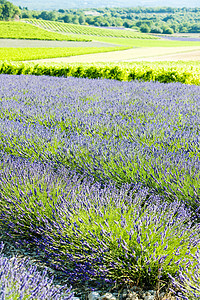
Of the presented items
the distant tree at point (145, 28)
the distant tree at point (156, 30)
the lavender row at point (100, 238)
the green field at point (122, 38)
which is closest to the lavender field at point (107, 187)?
the lavender row at point (100, 238)

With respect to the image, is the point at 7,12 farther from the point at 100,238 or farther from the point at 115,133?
the point at 100,238

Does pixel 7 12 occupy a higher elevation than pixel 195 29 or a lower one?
higher

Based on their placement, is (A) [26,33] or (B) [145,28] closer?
(A) [26,33]

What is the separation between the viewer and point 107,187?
2930 millimetres

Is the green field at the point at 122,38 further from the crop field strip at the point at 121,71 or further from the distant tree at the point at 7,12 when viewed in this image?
the crop field strip at the point at 121,71

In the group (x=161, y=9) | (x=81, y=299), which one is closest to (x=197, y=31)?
(x=161, y=9)

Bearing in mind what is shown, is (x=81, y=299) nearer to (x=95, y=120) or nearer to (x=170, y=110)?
(x=95, y=120)

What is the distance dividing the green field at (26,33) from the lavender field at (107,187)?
4136cm

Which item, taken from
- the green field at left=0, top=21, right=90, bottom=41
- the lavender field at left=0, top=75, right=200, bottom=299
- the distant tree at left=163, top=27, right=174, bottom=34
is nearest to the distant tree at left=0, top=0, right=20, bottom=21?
the green field at left=0, top=21, right=90, bottom=41

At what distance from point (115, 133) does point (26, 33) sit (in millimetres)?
49239

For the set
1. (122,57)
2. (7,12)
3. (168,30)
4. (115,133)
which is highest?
(7,12)

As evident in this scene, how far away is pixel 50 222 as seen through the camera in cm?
266

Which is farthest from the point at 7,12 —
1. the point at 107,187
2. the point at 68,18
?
the point at 107,187

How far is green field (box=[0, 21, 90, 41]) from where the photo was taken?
1756 inches
